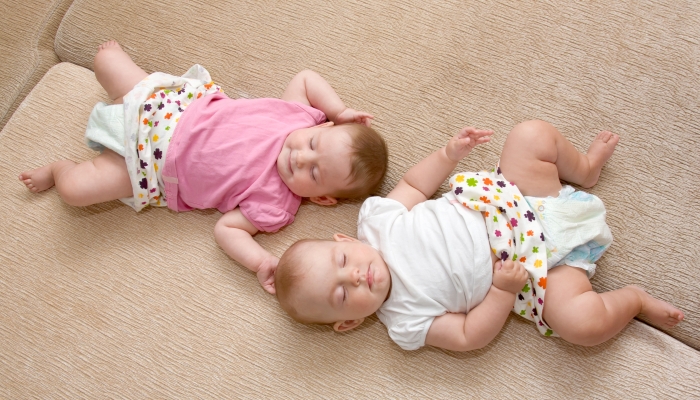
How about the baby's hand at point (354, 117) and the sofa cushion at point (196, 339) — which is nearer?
the sofa cushion at point (196, 339)

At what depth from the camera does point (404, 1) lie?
5.04 feet

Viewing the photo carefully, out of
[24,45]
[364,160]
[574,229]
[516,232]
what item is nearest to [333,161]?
[364,160]

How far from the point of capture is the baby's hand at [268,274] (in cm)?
126

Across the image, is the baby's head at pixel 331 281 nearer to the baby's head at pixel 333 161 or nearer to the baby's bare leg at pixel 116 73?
the baby's head at pixel 333 161

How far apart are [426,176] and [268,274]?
448mm

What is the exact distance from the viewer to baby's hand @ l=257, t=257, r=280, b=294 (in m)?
1.26

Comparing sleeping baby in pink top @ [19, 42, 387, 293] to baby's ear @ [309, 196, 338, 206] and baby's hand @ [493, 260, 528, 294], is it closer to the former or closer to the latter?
baby's ear @ [309, 196, 338, 206]

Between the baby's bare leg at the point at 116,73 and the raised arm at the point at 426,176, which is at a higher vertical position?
the baby's bare leg at the point at 116,73

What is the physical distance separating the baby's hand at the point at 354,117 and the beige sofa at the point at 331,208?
0.07m

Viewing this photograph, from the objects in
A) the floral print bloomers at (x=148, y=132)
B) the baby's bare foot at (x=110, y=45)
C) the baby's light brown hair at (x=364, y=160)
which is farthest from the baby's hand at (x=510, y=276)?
the baby's bare foot at (x=110, y=45)

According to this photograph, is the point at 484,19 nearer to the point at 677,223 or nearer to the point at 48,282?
the point at 677,223

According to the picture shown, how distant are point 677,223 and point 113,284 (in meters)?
1.36

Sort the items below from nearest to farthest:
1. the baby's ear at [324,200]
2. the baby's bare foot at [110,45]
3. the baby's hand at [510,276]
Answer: the baby's hand at [510,276]
the baby's ear at [324,200]
the baby's bare foot at [110,45]

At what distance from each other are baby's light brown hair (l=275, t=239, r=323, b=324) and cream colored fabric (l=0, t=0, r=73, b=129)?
992 mm
